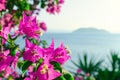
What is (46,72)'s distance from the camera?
72.0 inches

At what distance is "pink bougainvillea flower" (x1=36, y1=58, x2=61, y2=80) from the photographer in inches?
71.6

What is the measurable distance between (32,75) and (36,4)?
4.38 metres

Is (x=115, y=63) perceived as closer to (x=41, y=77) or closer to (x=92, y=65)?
(x=92, y=65)

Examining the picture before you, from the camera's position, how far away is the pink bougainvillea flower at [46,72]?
5.97ft

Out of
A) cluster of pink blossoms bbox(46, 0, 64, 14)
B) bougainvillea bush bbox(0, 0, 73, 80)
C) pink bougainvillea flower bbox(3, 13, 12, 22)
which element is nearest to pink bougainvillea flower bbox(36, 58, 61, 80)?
bougainvillea bush bbox(0, 0, 73, 80)

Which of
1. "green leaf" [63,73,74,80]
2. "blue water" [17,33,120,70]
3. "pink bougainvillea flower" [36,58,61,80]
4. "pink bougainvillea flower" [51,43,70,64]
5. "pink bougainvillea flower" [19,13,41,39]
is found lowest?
"blue water" [17,33,120,70]

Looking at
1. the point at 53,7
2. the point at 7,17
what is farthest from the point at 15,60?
the point at 53,7

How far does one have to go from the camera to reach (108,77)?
10.6 m

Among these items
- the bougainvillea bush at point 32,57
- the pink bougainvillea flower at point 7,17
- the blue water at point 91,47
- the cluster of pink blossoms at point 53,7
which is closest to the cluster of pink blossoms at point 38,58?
the bougainvillea bush at point 32,57

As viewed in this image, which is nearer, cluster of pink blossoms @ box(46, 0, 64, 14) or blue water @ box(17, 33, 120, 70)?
cluster of pink blossoms @ box(46, 0, 64, 14)

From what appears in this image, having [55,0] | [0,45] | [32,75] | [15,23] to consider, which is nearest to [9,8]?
[15,23]

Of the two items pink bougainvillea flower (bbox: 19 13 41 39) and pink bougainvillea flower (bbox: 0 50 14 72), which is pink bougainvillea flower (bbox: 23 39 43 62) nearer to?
pink bougainvillea flower (bbox: 0 50 14 72)

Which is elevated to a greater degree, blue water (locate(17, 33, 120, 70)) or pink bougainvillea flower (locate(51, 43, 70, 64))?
pink bougainvillea flower (locate(51, 43, 70, 64))

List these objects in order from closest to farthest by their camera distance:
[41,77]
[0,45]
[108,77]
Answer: [41,77] → [0,45] → [108,77]
